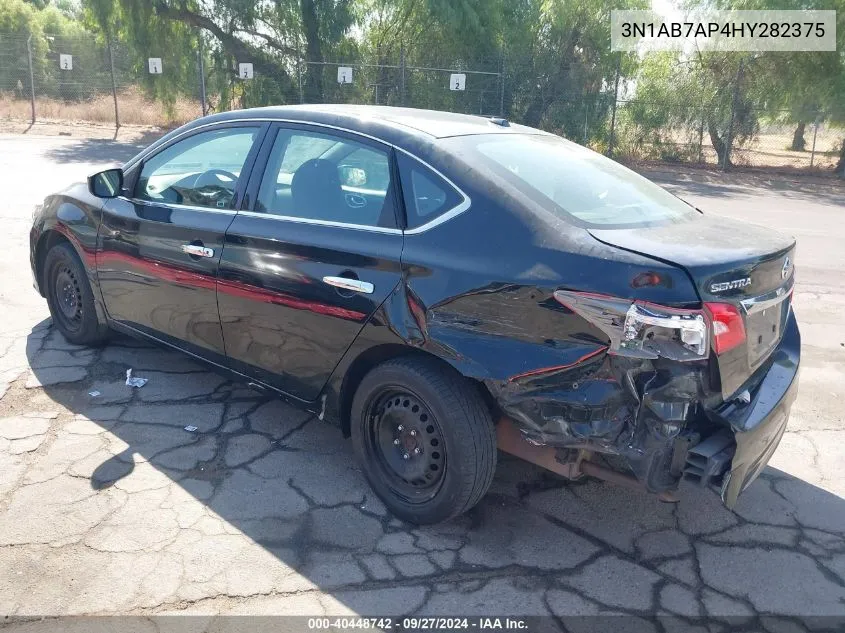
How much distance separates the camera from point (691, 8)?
22.2m

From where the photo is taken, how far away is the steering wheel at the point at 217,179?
3.95 meters

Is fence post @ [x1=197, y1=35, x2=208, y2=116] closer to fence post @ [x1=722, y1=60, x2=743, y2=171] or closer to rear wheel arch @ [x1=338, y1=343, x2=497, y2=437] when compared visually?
fence post @ [x1=722, y1=60, x2=743, y2=171]

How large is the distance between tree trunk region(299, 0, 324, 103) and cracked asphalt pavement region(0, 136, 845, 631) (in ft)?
63.7

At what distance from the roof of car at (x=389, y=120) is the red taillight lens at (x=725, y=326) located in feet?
4.83

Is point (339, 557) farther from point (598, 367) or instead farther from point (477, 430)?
point (598, 367)

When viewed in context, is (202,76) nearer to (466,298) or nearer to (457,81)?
(457,81)

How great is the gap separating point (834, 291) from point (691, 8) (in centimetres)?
1791

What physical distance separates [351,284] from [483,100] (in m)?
20.1

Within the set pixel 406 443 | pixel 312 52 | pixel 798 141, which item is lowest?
pixel 406 443

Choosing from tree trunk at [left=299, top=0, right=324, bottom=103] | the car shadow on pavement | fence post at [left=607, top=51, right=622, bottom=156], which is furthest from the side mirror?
fence post at [left=607, top=51, right=622, bottom=156]

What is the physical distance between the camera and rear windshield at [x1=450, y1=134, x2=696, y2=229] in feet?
10.2

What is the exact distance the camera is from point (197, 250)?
394 centimetres

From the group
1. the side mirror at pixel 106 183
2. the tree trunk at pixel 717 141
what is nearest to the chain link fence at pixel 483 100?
the tree trunk at pixel 717 141

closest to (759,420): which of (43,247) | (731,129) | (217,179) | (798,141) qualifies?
(217,179)
